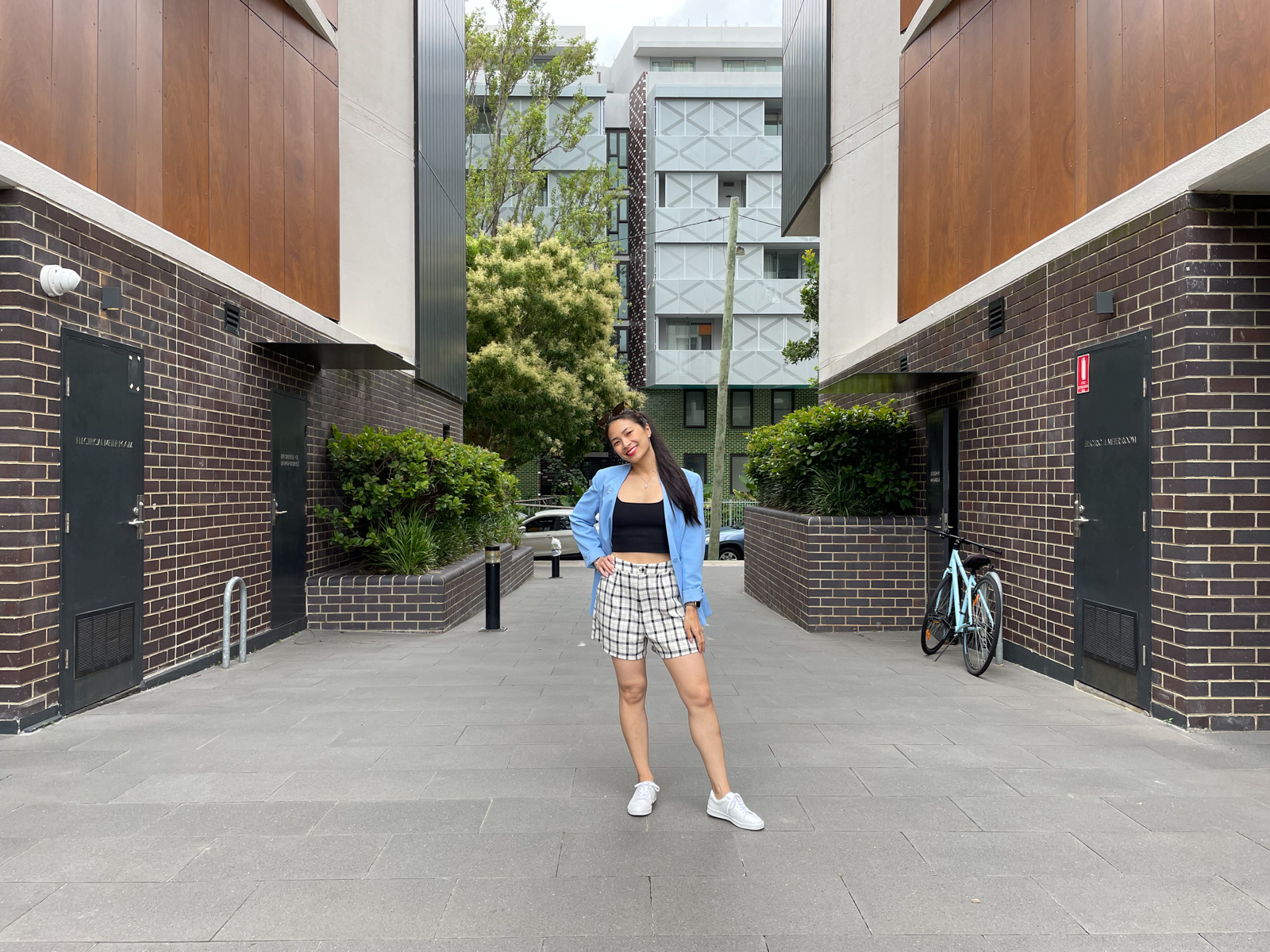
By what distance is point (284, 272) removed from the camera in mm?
9703

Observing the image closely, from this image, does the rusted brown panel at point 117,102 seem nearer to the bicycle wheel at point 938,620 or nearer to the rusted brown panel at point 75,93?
the rusted brown panel at point 75,93

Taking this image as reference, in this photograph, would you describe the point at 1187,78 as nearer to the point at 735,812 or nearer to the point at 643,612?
the point at 643,612

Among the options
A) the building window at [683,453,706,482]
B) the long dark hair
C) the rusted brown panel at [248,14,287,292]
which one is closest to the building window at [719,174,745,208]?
the building window at [683,453,706,482]

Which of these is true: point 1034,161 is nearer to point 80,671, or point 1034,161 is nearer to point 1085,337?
point 1085,337

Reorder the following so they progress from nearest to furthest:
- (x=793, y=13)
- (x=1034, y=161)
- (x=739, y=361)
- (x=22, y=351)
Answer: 1. (x=22, y=351)
2. (x=1034, y=161)
3. (x=793, y=13)
4. (x=739, y=361)

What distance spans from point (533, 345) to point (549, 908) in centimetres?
2075

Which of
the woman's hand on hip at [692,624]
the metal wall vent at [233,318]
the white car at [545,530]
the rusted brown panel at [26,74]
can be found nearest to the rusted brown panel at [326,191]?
the metal wall vent at [233,318]

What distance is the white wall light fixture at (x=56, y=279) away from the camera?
5492 millimetres

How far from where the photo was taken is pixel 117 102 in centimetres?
654

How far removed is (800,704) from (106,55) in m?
6.64

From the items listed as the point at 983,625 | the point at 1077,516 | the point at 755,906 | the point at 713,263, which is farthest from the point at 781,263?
the point at 755,906

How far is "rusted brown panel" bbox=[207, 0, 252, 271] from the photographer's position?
808 cm

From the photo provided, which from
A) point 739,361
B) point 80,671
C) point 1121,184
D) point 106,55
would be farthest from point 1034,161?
point 739,361

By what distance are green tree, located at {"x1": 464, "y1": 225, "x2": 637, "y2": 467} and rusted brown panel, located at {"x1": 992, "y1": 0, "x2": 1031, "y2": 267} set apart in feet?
49.1
